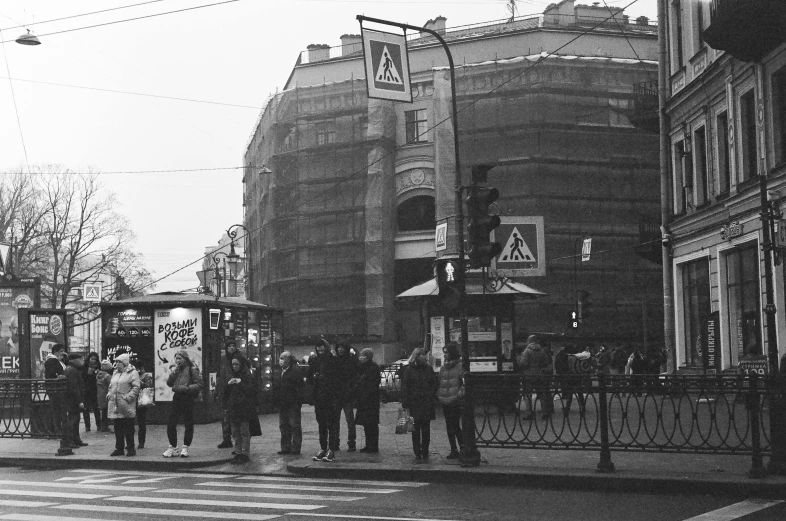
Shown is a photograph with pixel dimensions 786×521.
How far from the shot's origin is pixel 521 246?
63.2ft

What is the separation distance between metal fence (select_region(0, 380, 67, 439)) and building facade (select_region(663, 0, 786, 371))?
13.8m

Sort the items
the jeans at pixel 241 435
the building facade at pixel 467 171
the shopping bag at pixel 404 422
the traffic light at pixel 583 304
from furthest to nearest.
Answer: the building facade at pixel 467 171, the traffic light at pixel 583 304, the jeans at pixel 241 435, the shopping bag at pixel 404 422

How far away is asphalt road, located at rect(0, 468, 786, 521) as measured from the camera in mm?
10727

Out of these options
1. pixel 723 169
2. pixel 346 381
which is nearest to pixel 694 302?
pixel 723 169

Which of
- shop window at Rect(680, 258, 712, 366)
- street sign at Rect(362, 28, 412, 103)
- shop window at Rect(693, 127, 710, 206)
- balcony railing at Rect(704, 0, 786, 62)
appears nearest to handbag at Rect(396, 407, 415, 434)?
street sign at Rect(362, 28, 412, 103)

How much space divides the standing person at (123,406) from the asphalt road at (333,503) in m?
2.87

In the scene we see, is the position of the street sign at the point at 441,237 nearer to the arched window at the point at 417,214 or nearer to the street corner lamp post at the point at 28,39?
the street corner lamp post at the point at 28,39

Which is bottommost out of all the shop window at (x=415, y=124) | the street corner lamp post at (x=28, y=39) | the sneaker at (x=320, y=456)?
the sneaker at (x=320, y=456)

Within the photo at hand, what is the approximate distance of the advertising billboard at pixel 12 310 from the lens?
27109mm

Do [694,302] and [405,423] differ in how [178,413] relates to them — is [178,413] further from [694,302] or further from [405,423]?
[694,302]

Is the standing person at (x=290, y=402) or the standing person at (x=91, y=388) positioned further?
the standing person at (x=91, y=388)

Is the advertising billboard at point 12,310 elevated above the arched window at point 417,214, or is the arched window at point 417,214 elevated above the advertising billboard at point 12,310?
the arched window at point 417,214

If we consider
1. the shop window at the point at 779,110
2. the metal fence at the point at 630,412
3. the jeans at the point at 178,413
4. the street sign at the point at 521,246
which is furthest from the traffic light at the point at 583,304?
the jeans at the point at 178,413

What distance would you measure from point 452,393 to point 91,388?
11.2 m
